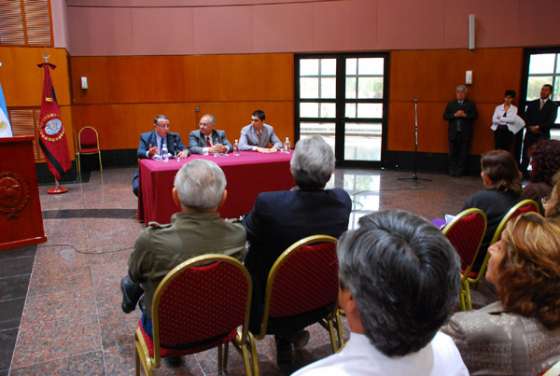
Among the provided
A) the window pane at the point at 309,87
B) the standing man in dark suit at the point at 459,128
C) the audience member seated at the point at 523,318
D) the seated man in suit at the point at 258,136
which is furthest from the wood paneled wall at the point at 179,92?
the audience member seated at the point at 523,318

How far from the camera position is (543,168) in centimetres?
313

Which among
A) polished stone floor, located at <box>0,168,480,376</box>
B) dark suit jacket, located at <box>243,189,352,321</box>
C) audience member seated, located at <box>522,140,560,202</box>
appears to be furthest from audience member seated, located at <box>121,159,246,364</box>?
audience member seated, located at <box>522,140,560,202</box>

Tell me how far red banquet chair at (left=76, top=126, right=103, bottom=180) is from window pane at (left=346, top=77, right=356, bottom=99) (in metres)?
4.68

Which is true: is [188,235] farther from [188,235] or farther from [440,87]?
[440,87]

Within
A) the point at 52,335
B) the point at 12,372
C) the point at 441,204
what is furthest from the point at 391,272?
→ the point at 441,204

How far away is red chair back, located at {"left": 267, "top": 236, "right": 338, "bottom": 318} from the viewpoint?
2.02 m

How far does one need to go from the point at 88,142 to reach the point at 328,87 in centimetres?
456

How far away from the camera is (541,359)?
49.9 inches

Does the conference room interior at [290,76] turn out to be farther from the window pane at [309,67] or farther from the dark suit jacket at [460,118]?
the dark suit jacket at [460,118]

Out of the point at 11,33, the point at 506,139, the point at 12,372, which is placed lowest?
the point at 12,372

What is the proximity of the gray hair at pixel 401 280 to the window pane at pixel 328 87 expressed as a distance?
8.29 meters

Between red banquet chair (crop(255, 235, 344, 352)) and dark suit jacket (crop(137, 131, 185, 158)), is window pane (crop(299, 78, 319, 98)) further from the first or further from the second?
red banquet chair (crop(255, 235, 344, 352))

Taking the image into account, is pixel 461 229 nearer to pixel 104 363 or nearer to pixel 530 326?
pixel 530 326

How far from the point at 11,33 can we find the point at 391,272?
8105 mm
